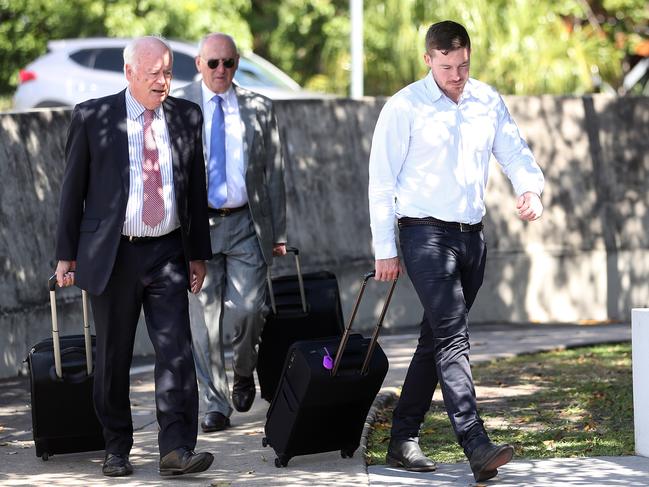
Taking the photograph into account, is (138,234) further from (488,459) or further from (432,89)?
(488,459)

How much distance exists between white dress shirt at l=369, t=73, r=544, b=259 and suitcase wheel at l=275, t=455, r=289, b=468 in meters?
1.07

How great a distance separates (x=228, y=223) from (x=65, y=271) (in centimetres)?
129

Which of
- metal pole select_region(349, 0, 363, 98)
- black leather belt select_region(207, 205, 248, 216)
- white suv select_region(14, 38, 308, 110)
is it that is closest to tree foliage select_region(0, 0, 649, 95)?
metal pole select_region(349, 0, 363, 98)

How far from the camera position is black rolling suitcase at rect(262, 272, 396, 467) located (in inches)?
263

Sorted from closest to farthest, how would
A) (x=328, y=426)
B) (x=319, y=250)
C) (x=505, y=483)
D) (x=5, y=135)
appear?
(x=505, y=483) → (x=328, y=426) → (x=5, y=135) → (x=319, y=250)

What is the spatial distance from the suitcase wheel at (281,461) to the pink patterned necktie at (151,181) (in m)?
1.20

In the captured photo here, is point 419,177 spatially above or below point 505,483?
above

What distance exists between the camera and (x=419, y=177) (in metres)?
6.53

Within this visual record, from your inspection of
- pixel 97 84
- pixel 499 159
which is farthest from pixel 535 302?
pixel 97 84

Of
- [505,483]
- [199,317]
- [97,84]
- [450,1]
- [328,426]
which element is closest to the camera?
[505,483]

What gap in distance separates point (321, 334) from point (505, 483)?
1817 mm

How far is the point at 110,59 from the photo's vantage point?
2080cm

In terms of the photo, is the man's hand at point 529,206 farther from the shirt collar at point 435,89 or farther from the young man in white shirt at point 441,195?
the shirt collar at point 435,89

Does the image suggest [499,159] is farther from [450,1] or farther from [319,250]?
[450,1]
